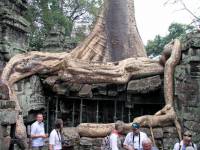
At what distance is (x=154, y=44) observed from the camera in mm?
31297

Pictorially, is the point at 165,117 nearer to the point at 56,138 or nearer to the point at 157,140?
the point at 157,140

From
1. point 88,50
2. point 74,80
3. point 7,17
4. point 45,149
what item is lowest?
point 45,149

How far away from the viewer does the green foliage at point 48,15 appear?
84.1 ft

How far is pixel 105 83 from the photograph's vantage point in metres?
10.1

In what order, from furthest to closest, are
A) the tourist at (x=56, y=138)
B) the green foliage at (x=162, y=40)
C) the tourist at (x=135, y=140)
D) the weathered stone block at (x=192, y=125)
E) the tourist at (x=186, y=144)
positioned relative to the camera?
the green foliage at (x=162, y=40)
the weathered stone block at (x=192, y=125)
the tourist at (x=56, y=138)
the tourist at (x=135, y=140)
the tourist at (x=186, y=144)

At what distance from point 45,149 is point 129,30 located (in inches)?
195

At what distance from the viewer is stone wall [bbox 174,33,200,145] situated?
332 inches

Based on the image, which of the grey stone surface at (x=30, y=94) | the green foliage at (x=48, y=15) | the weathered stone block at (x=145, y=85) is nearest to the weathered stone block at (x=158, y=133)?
the weathered stone block at (x=145, y=85)

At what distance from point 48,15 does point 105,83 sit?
17.0 metres

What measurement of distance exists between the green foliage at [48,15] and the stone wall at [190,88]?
16362mm

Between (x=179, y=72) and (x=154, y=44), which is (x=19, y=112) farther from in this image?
(x=154, y=44)

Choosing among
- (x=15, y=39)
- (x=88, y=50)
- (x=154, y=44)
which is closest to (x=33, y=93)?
(x=88, y=50)

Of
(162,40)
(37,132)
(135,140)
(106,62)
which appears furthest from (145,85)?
(162,40)

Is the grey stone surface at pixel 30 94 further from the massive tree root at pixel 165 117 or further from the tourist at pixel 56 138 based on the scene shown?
the tourist at pixel 56 138
